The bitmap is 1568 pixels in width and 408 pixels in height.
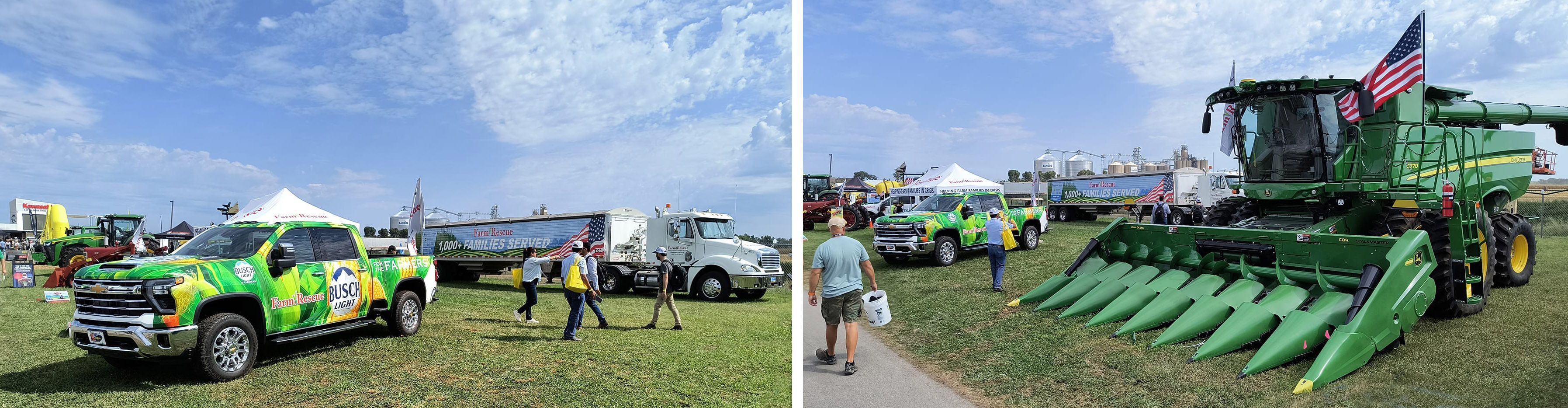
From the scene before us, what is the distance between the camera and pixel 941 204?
15.4 meters

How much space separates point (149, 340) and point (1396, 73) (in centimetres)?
1163

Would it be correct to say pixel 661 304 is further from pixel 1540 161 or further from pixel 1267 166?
pixel 1540 161

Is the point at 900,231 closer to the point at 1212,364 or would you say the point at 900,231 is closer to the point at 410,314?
the point at 410,314

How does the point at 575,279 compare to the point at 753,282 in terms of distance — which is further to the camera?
the point at 753,282

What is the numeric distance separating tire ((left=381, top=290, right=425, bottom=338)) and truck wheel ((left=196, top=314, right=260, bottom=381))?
6.40 feet

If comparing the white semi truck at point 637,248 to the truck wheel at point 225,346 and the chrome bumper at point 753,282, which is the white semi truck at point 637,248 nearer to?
the chrome bumper at point 753,282

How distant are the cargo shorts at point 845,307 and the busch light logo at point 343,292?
5.20 meters

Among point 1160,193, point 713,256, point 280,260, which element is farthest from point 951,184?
point 280,260

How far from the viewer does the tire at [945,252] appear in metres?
14.3

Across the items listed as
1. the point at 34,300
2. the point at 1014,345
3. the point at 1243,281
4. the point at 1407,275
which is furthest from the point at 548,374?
the point at 34,300

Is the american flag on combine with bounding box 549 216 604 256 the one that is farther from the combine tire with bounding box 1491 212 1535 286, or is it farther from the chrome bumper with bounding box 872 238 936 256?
the combine tire with bounding box 1491 212 1535 286

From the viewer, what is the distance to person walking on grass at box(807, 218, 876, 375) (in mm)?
6176

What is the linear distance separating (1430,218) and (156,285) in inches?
440

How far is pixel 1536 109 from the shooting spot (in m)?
10.3
